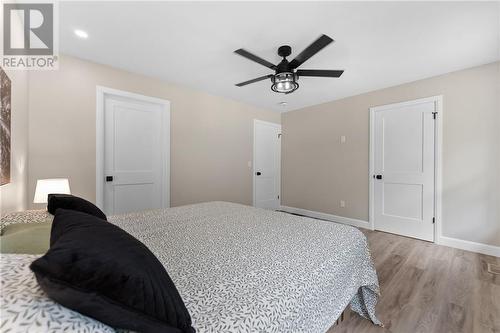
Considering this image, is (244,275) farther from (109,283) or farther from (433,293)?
(433,293)

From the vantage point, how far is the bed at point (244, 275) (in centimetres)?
51

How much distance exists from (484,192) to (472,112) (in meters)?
1.01

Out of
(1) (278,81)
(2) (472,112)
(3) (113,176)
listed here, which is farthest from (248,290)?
(2) (472,112)

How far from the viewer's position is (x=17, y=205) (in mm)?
1853

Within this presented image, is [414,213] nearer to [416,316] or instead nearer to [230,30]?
[416,316]

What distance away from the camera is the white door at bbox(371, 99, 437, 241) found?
3.03 meters

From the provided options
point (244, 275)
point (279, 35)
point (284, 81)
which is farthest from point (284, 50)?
point (244, 275)

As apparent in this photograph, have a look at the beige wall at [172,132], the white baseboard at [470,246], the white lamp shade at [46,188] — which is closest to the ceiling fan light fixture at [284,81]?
the beige wall at [172,132]

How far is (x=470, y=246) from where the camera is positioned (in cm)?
270

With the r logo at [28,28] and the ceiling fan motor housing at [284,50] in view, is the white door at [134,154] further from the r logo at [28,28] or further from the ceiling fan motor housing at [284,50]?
the ceiling fan motor housing at [284,50]
